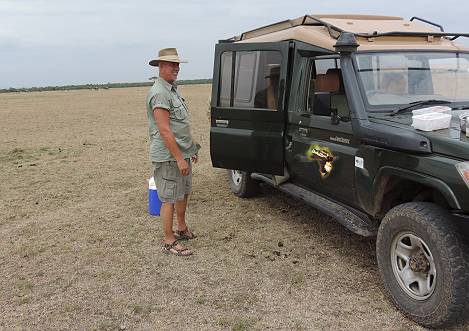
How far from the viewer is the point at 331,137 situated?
416 centimetres

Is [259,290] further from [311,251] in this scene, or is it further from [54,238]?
[54,238]

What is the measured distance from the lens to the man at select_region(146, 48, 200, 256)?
14.3 feet

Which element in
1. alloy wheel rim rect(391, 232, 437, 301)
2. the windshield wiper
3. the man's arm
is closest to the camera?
alloy wheel rim rect(391, 232, 437, 301)

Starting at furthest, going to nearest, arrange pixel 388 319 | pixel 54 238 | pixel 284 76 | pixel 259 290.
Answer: pixel 54 238 → pixel 284 76 → pixel 259 290 → pixel 388 319

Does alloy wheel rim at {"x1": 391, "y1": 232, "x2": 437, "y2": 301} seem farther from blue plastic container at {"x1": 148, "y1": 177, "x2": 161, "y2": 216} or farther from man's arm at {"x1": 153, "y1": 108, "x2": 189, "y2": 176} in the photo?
blue plastic container at {"x1": 148, "y1": 177, "x2": 161, "y2": 216}

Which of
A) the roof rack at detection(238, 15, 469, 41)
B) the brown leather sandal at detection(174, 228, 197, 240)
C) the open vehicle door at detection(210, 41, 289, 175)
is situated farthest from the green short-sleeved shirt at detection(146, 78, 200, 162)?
the roof rack at detection(238, 15, 469, 41)

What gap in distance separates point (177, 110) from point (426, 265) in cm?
249

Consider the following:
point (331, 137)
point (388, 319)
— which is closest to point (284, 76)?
point (331, 137)

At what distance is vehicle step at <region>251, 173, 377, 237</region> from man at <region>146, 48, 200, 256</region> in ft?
3.63

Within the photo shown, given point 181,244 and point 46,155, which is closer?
point 181,244

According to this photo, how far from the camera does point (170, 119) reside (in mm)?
4527

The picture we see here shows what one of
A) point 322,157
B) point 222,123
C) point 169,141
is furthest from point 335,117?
point 222,123

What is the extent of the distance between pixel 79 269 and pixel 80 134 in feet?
36.0

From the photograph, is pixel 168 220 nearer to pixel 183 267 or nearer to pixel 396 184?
pixel 183 267
